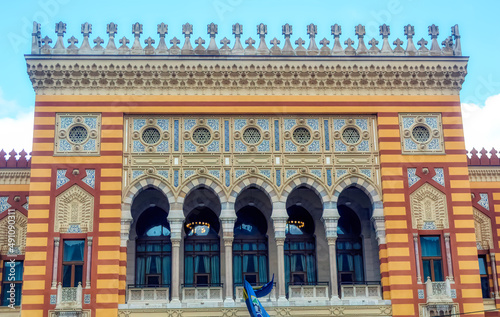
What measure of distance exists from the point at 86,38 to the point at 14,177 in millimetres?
6320

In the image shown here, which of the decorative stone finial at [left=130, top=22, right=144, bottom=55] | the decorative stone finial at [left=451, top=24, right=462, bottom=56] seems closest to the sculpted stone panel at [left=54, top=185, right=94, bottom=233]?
the decorative stone finial at [left=130, top=22, right=144, bottom=55]

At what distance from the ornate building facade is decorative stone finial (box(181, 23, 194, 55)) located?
0.18 ft

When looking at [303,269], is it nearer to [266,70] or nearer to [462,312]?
[462,312]

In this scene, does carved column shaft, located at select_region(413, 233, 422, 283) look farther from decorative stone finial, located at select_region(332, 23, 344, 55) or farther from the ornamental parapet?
decorative stone finial, located at select_region(332, 23, 344, 55)

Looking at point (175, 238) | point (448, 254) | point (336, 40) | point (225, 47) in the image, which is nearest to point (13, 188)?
point (175, 238)

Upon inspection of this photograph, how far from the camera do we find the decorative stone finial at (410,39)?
88.6 feet

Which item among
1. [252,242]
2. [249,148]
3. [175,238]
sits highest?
[249,148]

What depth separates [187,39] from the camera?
26.8m

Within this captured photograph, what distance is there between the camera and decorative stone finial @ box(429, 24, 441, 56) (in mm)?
27047

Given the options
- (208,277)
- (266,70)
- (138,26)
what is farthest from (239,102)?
(208,277)

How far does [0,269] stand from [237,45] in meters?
12.7

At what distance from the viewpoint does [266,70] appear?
2633 centimetres

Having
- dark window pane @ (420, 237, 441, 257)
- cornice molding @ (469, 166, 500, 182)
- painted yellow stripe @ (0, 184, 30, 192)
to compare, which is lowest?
dark window pane @ (420, 237, 441, 257)

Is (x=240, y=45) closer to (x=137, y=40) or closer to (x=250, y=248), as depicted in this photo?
(x=137, y=40)
